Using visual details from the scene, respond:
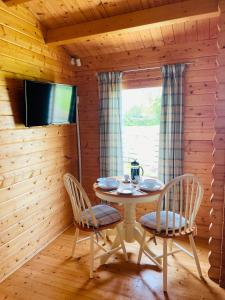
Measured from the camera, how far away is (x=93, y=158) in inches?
140

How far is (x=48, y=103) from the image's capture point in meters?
2.67

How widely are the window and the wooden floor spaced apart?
1.27 meters

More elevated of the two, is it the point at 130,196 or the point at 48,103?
the point at 48,103

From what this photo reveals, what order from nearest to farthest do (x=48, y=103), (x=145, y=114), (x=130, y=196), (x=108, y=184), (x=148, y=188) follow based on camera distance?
1. (x=130, y=196)
2. (x=148, y=188)
3. (x=108, y=184)
4. (x=48, y=103)
5. (x=145, y=114)

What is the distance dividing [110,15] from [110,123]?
1321 millimetres

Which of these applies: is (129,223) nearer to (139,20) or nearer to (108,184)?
(108,184)

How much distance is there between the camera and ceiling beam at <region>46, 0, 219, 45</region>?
220 centimetres

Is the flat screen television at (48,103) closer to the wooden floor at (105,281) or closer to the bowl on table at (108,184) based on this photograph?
the bowl on table at (108,184)

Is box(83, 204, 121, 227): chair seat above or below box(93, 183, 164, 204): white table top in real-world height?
below

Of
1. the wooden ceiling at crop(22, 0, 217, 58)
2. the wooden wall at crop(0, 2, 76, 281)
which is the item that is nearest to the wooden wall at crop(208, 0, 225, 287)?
the wooden ceiling at crop(22, 0, 217, 58)

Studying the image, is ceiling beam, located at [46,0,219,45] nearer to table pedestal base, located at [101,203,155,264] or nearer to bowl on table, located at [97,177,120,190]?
bowl on table, located at [97,177,120,190]

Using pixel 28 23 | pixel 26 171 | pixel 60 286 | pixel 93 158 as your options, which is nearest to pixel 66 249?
pixel 60 286

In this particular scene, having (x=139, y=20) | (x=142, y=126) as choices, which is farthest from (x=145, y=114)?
(x=139, y=20)

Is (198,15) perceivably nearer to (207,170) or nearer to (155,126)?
(155,126)
